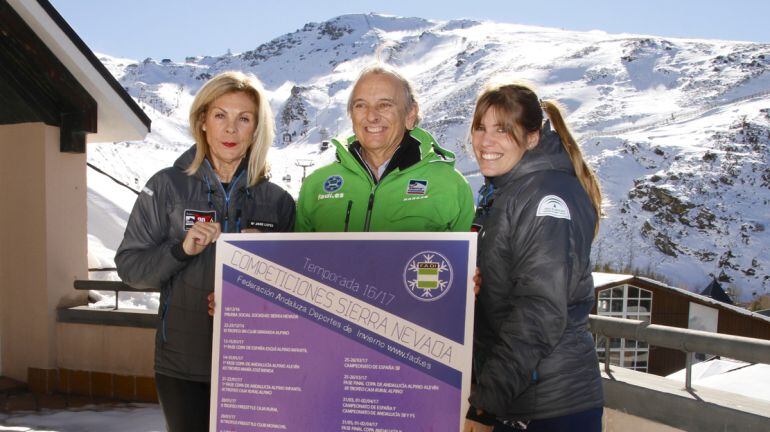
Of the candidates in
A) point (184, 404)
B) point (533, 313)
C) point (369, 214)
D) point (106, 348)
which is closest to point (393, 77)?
point (369, 214)

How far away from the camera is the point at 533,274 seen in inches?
84.7

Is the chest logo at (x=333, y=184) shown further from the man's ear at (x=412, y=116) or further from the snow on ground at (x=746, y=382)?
the snow on ground at (x=746, y=382)

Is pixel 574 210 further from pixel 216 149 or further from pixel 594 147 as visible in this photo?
pixel 594 147

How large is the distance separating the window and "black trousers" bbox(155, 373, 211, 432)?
29.3 m

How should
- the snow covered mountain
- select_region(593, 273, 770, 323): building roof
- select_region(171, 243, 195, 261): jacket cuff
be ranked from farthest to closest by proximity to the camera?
the snow covered mountain, select_region(593, 273, 770, 323): building roof, select_region(171, 243, 195, 261): jacket cuff

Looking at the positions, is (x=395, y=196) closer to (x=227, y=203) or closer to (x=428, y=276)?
(x=428, y=276)

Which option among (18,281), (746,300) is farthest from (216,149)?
(746,300)

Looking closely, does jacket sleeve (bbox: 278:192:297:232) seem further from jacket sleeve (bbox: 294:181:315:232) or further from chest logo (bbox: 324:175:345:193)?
chest logo (bbox: 324:175:345:193)

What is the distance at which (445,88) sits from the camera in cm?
14950

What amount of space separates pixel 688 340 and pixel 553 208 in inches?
70.2

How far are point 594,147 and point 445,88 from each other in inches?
2282

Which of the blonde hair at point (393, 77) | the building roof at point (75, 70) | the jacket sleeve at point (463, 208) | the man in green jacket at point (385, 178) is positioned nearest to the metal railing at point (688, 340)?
the jacket sleeve at point (463, 208)

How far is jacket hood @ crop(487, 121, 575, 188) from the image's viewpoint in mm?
2285

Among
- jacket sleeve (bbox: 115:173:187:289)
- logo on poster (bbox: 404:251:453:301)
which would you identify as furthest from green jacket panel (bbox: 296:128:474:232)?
jacket sleeve (bbox: 115:173:187:289)
